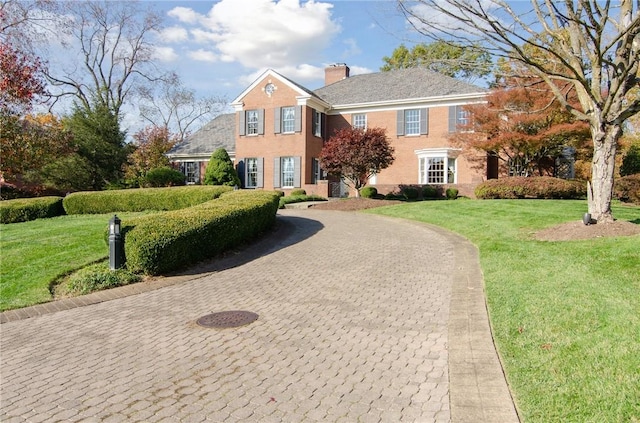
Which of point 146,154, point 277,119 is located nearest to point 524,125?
point 277,119

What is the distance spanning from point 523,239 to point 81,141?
97.9ft

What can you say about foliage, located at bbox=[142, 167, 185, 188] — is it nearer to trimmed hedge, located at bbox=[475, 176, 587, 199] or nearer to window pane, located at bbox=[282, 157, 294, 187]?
window pane, located at bbox=[282, 157, 294, 187]

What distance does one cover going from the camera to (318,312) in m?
5.84

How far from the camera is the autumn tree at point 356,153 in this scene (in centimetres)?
2034

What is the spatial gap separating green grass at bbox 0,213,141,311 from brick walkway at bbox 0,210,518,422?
889 mm

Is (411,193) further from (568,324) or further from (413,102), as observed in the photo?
(568,324)

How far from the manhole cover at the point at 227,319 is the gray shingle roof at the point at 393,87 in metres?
22.8

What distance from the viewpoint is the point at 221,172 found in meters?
27.7

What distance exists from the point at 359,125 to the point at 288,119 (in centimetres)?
480

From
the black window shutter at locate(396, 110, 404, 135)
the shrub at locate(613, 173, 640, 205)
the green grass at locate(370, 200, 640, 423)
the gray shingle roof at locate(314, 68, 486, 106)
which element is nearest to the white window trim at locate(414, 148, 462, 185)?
the black window shutter at locate(396, 110, 404, 135)

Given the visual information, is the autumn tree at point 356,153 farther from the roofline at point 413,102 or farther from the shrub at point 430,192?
the roofline at point 413,102

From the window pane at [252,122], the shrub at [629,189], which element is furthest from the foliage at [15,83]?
the shrub at [629,189]

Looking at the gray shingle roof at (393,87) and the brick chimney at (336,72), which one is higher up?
the brick chimney at (336,72)

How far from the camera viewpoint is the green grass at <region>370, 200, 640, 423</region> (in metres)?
3.15
